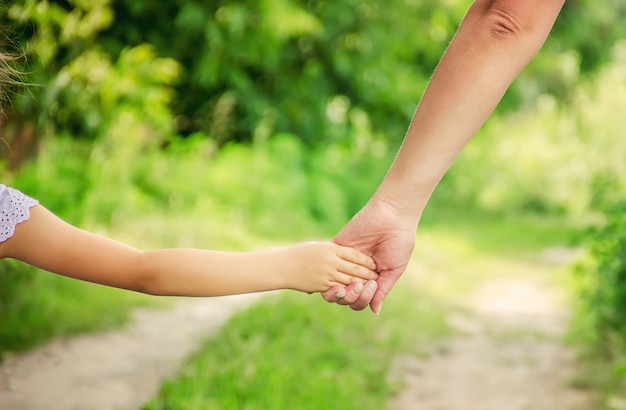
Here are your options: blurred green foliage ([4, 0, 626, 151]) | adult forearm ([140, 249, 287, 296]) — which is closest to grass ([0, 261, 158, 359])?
blurred green foliage ([4, 0, 626, 151])

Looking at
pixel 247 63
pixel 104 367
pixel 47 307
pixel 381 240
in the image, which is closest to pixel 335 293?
pixel 381 240

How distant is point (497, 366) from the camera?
18.1 feet

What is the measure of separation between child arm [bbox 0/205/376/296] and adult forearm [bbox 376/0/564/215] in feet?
1.65

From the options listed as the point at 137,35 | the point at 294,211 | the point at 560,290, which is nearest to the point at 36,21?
the point at 137,35

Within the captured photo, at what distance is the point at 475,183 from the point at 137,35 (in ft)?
28.1

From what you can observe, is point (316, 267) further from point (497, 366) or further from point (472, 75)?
point (497, 366)

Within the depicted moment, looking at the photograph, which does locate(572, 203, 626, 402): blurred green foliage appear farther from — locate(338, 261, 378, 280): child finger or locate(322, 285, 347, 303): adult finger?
locate(322, 285, 347, 303): adult finger

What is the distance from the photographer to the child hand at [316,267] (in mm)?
2346

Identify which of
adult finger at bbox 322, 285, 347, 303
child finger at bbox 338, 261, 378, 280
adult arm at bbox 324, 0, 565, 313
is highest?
adult arm at bbox 324, 0, 565, 313

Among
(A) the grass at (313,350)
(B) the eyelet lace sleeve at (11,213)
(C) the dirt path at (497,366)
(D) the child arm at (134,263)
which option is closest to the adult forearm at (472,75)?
(D) the child arm at (134,263)

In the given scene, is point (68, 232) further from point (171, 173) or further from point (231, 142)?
point (231, 142)

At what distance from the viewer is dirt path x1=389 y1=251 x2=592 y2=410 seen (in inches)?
184

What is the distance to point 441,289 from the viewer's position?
7785 millimetres

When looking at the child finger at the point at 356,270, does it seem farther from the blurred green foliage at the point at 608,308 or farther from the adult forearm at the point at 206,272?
the blurred green foliage at the point at 608,308
